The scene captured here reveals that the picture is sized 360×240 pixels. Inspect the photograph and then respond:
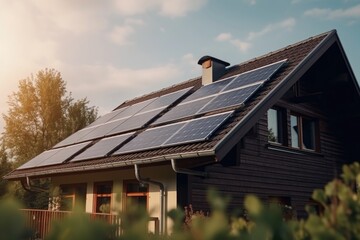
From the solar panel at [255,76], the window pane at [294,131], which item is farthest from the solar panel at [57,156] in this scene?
the window pane at [294,131]

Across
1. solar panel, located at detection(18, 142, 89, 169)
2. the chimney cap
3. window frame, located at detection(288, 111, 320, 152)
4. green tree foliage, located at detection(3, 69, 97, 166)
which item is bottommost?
solar panel, located at detection(18, 142, 89, 169)

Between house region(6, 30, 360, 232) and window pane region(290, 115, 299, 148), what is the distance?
4cm

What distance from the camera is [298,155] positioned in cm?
1320

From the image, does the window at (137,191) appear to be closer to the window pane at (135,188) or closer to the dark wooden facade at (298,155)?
the window pane at (135,188)

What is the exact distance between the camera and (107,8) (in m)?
11.3

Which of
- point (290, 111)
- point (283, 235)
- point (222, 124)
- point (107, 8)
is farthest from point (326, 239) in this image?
point (290, 111)

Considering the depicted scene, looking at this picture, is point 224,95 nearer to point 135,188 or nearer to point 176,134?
point 176,134

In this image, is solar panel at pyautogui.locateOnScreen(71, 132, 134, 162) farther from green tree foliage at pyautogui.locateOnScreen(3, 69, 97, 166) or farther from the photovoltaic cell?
green tree foliage at pyautogui.locateOnScreen(3, 69, 97, 166)

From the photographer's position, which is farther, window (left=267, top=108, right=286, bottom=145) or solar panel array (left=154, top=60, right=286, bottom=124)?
window (left=267, top=108, right=286, bottom=145)

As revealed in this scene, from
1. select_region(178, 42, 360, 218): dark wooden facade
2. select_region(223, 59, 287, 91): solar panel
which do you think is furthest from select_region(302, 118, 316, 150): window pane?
select_region(223, 59, 287, 91): solar panel

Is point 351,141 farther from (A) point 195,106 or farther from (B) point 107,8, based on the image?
(B) point 107,8

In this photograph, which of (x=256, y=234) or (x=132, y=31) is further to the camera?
(x=132, y=31)

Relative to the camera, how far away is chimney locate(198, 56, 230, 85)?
14.3 m

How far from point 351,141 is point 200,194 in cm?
847
